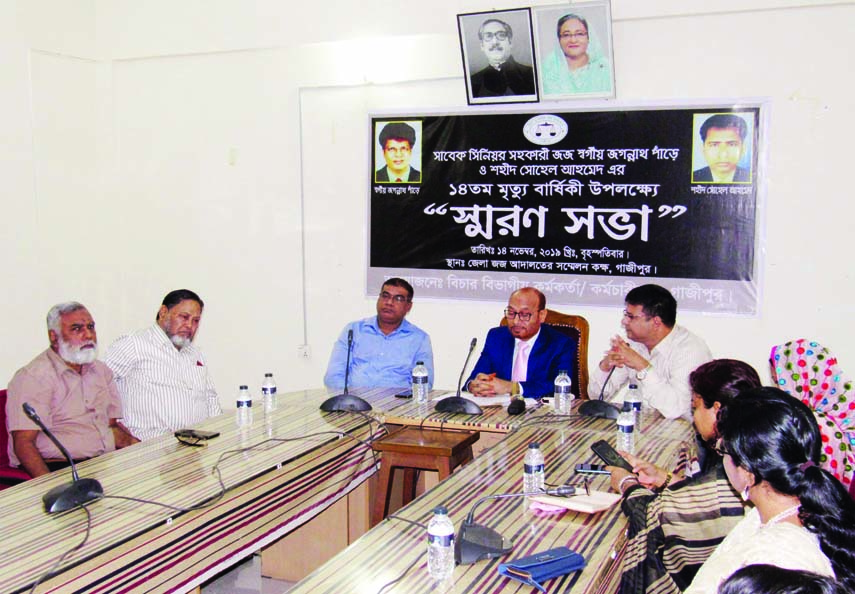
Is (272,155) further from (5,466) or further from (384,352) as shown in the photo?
(5,466)

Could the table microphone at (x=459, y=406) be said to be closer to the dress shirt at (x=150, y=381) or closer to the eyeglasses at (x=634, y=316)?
the eyeglasses at (x=634, y=316)

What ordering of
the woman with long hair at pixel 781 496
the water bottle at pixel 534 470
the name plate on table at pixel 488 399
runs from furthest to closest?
the name plate on table at pixel 488 399, the water bottle at pixel 534 470, the woman with long hair at pixel 781 496

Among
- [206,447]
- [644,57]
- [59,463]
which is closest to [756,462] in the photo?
[206,447]

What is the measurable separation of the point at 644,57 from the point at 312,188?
2.33 m

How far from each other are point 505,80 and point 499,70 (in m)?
0.07

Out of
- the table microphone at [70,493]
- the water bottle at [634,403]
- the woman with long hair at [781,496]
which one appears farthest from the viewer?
the water bottle at [634,403]

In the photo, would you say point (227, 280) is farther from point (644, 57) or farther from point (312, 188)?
point (644, 57)

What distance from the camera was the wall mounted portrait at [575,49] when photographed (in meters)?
4.84

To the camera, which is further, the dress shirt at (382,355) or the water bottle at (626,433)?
the dress shirt at (382,355)

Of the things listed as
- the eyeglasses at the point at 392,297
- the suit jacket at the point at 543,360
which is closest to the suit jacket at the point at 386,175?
the eyeglasses at the point at 392,297

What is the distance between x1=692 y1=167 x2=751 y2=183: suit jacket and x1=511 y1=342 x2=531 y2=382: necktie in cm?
145

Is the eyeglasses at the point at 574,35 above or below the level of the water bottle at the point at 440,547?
above

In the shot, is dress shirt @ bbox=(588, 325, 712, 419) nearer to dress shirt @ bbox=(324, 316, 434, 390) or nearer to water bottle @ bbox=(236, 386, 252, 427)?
dress shirt @ bbox=(324, 316, 434, 390)

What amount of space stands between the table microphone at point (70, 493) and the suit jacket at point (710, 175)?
3700mm
